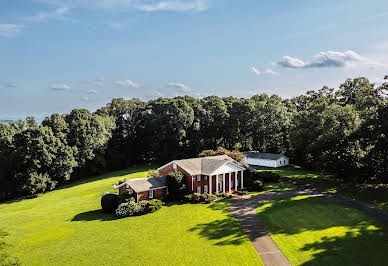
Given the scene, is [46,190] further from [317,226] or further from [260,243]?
[317,226]

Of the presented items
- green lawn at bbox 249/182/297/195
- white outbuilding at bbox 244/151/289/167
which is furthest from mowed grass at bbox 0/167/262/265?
white outbuilding at bbox 244/151/289/167

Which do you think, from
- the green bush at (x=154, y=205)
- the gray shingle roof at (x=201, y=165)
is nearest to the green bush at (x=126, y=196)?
the green bush at (x=154, y=205)

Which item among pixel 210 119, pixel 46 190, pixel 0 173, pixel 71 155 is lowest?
pixel 46 190

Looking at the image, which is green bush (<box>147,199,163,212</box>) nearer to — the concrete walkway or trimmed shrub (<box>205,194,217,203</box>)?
trimmed shrub (<box>205,194,217,203</box>)

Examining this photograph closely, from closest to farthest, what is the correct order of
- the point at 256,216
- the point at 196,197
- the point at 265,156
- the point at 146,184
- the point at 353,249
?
the point at 353,249, the point at 256,216, the point at 196,197, the point at 146,184, the point at 265,156

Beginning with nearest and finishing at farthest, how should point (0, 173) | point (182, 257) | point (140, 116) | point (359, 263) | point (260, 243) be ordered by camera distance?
point (359, 263), point (182, 257), point (260, 243), point (0, 173), point (140, 116)

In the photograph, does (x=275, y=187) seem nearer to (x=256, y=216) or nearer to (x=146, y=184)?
(x=256, y=216)

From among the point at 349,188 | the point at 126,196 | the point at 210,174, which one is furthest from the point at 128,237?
the point at 349,188

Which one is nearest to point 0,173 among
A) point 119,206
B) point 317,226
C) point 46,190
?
point 46,190
